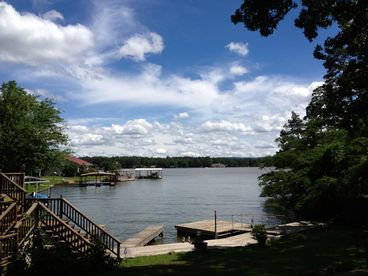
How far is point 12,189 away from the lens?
18203 mm

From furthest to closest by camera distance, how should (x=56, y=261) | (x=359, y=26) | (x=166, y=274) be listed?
1. (x=56, y=261)
2. (x=166, y=274)
3. (x=359, y=26)

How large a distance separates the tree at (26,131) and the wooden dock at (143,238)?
16956mm

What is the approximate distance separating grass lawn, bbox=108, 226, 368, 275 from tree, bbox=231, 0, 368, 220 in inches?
152

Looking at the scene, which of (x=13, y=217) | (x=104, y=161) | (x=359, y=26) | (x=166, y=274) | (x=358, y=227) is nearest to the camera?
(x=359, y=26)

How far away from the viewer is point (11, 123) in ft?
146

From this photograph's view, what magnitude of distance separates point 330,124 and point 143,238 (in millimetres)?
14571

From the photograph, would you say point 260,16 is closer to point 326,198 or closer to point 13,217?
point 13,217

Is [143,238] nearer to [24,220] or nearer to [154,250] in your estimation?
[154,250]

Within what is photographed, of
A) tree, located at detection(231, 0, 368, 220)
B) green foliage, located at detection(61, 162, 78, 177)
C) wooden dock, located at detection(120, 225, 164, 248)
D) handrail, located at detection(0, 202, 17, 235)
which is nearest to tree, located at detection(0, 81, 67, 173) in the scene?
wooden dock, located at detection(120, 225, 164, 248)

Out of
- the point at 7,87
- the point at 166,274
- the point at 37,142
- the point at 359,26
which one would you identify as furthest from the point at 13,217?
the point at 7,87

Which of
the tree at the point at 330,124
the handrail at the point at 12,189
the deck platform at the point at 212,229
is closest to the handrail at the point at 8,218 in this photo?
the handrail at the point at 12,189

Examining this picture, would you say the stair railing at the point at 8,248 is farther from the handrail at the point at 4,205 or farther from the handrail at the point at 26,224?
the handrail at the point at 4,205

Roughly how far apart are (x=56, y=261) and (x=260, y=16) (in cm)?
1047

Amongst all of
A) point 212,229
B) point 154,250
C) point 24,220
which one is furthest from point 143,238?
point 24,220
